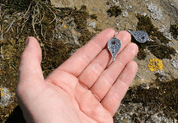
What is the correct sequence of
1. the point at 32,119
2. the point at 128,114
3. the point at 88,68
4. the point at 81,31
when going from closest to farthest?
the point at 32,119, the point at 88,68, the point at 128,114, the point at 81,31

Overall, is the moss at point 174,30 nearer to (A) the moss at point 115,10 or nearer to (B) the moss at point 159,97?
(B) the moss at point 159,97

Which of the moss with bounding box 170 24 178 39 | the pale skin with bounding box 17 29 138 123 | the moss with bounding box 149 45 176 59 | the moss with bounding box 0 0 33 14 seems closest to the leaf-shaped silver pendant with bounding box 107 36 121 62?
the pale skin with bounding box 17 29 138 123

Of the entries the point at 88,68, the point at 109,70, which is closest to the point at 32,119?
the point at 88,68

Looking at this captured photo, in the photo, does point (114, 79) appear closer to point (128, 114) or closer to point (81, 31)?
point (128, 114)

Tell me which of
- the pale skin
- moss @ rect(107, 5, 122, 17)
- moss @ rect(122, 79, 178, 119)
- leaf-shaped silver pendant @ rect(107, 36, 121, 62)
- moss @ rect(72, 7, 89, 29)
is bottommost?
moss @ rect(122, 79, 178, 119)

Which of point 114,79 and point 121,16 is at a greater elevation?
point 121,16

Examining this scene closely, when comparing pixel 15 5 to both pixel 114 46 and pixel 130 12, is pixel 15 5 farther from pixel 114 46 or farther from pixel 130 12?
pixel 130 12

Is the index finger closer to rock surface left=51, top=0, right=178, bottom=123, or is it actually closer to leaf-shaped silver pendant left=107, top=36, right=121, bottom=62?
leaf-shaped silver pendant left=107, top=36, right=121, bottom=62

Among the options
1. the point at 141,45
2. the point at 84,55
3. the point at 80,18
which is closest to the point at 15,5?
the point at 80,18
